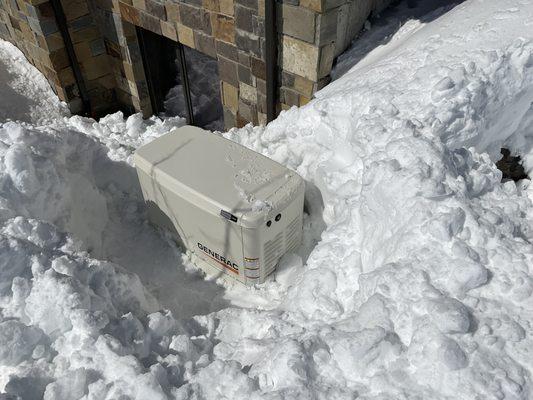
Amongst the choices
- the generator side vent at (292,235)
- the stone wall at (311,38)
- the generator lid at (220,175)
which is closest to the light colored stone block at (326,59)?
the stone wall at (311,38)

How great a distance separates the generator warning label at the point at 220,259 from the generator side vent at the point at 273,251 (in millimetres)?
208

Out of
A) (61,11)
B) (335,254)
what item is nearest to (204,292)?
(335,254)

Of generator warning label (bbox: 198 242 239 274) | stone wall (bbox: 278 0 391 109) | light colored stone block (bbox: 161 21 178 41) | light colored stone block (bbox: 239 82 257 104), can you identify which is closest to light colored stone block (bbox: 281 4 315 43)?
stone wall (bbox: 278 0 391 109)

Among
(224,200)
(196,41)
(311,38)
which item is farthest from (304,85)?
(224,200)

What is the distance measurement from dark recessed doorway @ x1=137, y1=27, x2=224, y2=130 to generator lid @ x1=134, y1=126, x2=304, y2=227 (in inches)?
85.6

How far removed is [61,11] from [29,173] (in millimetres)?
2704

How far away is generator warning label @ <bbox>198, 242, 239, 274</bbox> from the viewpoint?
294 cm

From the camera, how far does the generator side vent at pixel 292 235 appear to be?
292 cm

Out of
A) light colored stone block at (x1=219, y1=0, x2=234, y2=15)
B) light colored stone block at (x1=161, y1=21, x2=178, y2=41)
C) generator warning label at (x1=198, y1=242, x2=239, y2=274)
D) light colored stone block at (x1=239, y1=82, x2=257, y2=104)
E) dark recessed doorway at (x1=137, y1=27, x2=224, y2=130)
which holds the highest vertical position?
light colored stone block at (x1=219, y1=0, x2=234, y2=15)

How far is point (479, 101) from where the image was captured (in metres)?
2.63

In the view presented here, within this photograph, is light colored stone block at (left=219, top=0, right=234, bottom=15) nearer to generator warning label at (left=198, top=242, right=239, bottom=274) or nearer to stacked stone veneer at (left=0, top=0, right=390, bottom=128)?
stacked stone veneer at (left=0, top=0, right=390, bottom=128)

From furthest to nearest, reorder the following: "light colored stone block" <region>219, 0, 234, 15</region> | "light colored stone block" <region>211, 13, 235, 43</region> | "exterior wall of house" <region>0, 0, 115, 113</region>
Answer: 1. "exterior wall of house" <region>0, 0, 115, 113</region>
2. "light colored stone block" <region>211, 13, 235, 43</region>
3. "light colored stone block" <region>219, 0, 234, 15</region>

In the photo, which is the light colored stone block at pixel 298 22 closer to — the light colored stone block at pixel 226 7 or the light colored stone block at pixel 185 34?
the light colored stone block at pixel 226 7

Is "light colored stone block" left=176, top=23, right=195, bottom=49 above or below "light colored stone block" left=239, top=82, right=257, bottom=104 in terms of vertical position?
above
